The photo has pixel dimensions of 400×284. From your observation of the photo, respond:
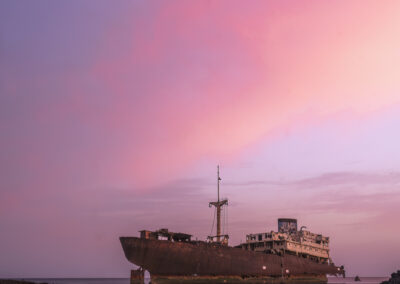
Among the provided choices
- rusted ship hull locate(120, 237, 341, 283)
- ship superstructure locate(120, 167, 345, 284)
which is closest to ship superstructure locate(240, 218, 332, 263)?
ship superstructure locate(120, 167, 345, 284)

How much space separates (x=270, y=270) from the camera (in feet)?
209

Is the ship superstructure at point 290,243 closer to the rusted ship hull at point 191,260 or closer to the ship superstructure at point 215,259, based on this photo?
the ship superstructure at point 215,259

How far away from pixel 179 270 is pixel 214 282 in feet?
17.8

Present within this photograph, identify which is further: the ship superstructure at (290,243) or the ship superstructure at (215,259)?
the ship superstructure at (290,243)

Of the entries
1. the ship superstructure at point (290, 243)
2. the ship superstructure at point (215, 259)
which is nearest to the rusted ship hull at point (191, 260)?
the ship superstructure at point (215, 259)

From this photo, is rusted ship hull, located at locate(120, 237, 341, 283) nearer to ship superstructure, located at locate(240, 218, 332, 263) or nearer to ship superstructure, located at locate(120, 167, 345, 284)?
ship superstructure, located at locate(120, 167, 345, 284)

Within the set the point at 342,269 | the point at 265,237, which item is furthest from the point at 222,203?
the point at 342,269

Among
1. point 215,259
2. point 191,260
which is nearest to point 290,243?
point 215,259

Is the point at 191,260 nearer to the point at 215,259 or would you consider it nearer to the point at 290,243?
the point at 215,259

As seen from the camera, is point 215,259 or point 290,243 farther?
point 290,243

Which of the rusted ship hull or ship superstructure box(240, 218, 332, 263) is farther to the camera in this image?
ship superstructure box(240, 218, 332, 263)

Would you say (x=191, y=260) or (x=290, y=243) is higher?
(x=290, y=243)

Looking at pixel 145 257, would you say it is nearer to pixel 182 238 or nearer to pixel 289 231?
pixel 182 238

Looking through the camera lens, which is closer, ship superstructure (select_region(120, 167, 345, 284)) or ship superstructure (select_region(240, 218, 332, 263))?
ship superstructure (select_region(120, 167, 345, 284))
